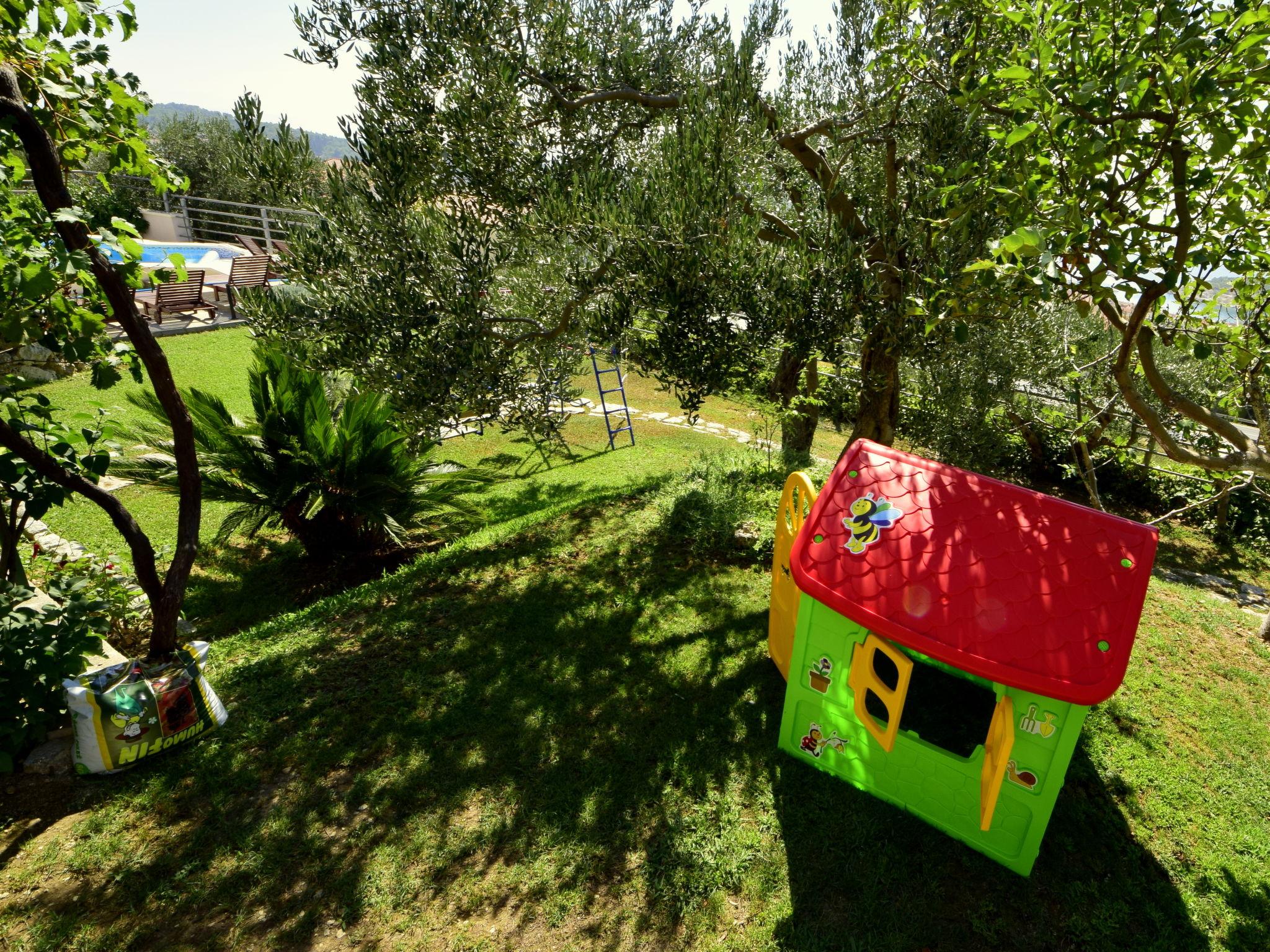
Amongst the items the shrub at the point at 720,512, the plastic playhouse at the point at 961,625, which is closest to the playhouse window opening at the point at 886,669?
the plastic playhouse at the point at 961,625

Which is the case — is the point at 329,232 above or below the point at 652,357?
above

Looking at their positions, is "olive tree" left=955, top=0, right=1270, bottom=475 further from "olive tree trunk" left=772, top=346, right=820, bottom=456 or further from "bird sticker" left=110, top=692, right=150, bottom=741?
"bird sticker" left=110, top=692, right=150, bottom=741

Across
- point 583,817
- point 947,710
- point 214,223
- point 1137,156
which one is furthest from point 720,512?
point 214,223

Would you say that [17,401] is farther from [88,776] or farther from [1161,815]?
[1161,815]

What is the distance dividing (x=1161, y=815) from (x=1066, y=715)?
5.09 ft

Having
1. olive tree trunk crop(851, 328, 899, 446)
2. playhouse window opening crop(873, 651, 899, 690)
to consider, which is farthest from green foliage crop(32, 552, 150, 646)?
olive tree trunk crop(851, 328, 899, 446)

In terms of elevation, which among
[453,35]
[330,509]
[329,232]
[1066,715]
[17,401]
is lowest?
[330,509]

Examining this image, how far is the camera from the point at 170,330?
14062 mm

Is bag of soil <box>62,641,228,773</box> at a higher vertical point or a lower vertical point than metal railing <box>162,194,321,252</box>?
lower

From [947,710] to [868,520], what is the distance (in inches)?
71.5

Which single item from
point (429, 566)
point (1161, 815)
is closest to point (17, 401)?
point (429, 566)

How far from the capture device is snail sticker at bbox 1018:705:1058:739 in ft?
10.5

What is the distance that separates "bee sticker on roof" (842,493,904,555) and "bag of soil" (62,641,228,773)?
3914 mm

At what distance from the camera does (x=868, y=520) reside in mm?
3719
